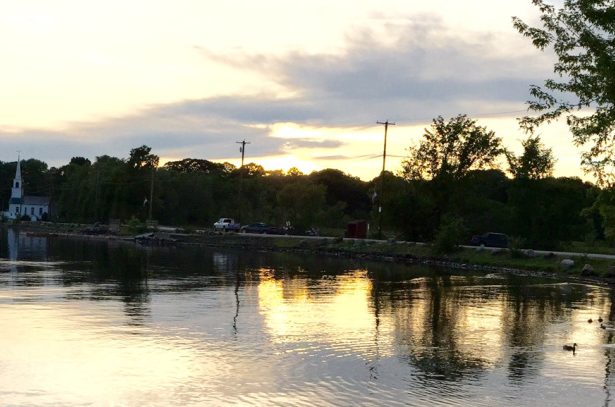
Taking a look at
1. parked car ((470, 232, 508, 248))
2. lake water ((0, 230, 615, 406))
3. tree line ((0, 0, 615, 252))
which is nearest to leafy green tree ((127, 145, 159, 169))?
tree line ((0, 0, 615, 252))

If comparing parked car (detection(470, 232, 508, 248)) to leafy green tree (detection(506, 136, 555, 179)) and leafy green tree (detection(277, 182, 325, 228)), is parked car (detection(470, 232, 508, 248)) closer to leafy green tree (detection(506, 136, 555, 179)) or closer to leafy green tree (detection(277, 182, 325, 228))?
leafy green tree (detection(506, 136, 555, 179))

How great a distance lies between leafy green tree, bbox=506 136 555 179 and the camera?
73625 mm

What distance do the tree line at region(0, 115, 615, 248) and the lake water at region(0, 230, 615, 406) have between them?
259 inches

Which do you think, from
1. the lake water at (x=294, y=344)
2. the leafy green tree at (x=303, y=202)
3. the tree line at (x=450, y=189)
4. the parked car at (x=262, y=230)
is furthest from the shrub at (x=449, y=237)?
the leafy green tree at (x=303, y=202)

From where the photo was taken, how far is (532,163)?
73750 mm

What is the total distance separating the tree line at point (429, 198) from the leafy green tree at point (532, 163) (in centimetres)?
9

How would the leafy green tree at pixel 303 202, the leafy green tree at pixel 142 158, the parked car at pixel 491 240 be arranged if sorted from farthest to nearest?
the leafy green tree at pixel 142 158, the leafy green tree at pixel 303 202, the parked car at pixel 491 240

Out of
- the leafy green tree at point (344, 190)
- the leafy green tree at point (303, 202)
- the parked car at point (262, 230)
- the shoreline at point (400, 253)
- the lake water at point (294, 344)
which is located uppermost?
the leafy green tree at point (344, 190)

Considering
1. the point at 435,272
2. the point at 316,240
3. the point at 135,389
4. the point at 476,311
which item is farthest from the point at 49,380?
the point at 316,240

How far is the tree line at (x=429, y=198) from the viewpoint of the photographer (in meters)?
72.2

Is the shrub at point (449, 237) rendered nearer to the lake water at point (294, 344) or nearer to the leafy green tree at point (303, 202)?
the lake water at point (294, 344)

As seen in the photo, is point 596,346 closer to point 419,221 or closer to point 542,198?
point 542,198

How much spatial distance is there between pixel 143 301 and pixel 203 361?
45.5 feet

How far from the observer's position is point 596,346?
77.8ft
